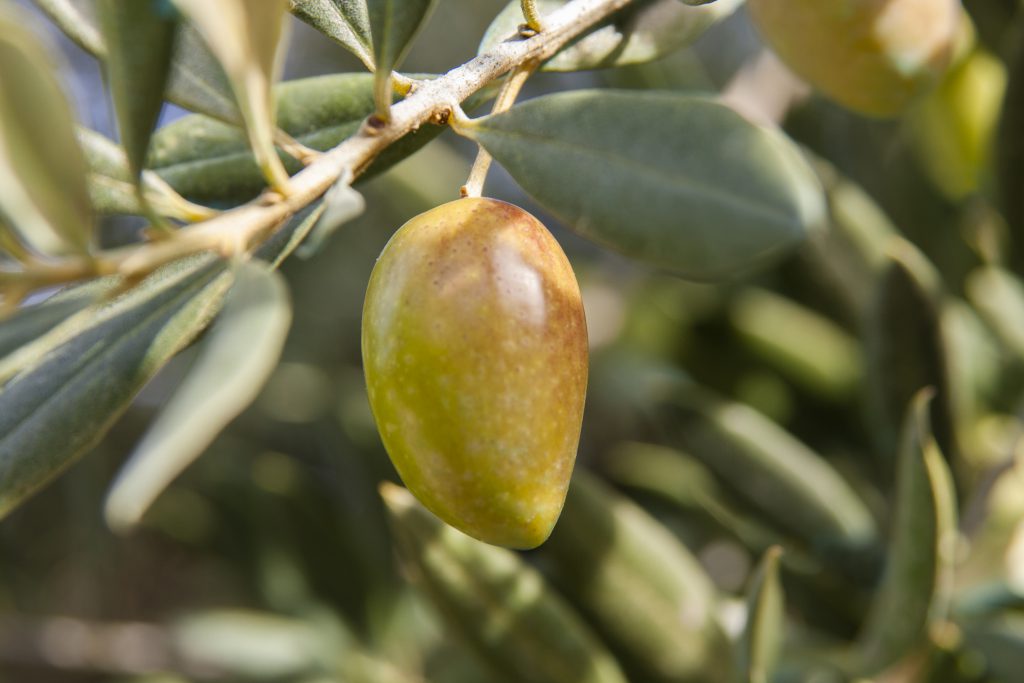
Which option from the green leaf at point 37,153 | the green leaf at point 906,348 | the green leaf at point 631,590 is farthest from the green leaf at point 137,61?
the green leaf at point 906,348

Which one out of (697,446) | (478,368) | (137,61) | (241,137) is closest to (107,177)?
(241,137)

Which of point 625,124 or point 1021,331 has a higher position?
point 625,124

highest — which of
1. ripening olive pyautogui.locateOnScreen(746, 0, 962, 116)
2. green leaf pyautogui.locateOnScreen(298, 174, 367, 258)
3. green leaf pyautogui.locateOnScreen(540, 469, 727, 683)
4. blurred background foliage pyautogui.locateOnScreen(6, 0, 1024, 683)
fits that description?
green leaf pyautogui.locateOnScreen(298, 174, 367, 258)

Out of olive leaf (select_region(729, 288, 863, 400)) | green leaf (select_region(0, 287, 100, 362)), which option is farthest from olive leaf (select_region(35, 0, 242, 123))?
olive leaf (select_region(729, 288, 863, 400))

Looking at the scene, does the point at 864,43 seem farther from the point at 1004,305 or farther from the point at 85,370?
the point at 85,370

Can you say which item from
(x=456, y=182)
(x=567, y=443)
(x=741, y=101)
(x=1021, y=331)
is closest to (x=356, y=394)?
(x=456, y=182)

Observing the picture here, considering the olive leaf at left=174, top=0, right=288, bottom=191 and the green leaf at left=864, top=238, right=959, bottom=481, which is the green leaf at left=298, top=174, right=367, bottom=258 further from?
the green leaf at left=864, top=238, right=959, bottom=481

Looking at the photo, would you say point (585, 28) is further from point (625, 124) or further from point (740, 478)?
point (740, 478)
